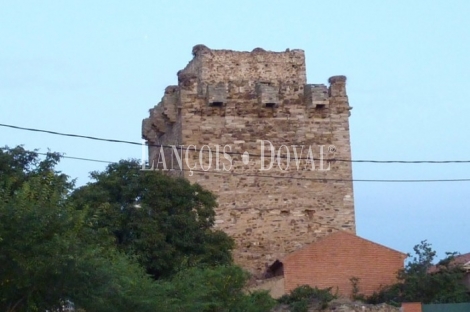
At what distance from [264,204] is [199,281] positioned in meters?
11.0

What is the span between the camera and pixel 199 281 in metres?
19.7

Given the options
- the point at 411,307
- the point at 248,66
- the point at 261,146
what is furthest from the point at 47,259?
the point at 248,66

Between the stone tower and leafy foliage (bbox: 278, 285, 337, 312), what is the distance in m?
4.49

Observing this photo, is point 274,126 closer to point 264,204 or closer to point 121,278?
point 264,204

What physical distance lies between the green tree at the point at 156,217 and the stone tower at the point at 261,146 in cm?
334

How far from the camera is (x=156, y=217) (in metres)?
25.6

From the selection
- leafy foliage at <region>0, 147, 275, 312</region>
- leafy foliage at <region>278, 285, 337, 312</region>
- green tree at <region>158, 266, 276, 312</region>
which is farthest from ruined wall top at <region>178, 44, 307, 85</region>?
green tree at <region>158, 266, 276, 312</region>

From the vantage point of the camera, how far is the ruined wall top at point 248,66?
31469 mm

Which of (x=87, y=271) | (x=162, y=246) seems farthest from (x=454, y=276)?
(x=87, y=271)

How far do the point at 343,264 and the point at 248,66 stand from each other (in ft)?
24.1

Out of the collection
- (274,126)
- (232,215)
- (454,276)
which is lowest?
(454,276)

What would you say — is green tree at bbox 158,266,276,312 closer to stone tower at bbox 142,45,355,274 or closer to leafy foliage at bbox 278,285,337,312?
leafy foliage at bbox 278,285,337,312

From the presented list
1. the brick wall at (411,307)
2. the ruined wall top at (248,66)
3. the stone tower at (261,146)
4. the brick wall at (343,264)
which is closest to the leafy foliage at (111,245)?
the brick wall at (343,264)

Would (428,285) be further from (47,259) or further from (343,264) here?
(47,259)
